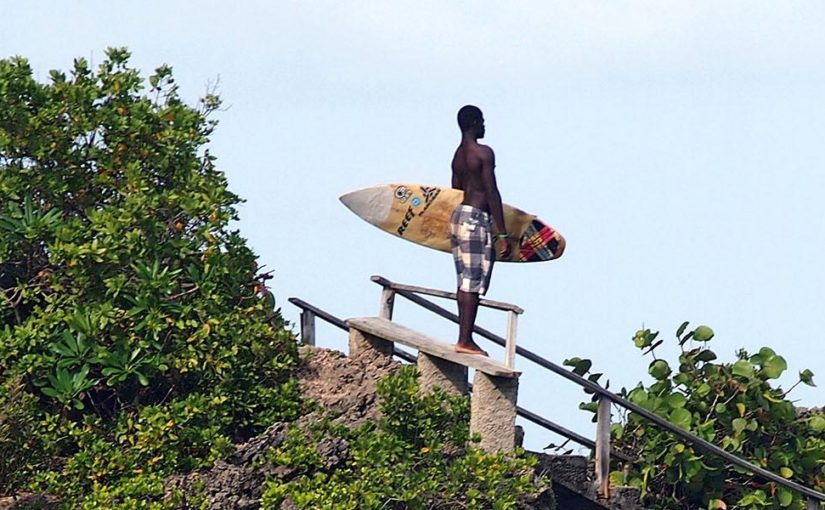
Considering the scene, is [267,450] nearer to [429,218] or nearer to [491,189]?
[429,218]

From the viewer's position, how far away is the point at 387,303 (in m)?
18.7

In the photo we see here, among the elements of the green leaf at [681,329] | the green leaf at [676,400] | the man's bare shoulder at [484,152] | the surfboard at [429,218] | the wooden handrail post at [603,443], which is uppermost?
the man's bare shoulder at [484,152]

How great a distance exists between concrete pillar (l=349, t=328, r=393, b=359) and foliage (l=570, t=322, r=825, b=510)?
1.90m

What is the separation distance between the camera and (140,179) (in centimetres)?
1748

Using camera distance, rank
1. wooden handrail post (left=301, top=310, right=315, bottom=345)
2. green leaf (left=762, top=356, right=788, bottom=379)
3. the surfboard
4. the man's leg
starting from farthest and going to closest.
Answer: wooden handrail post (left=301, top=310, right=315, bottom=345), green leaf (left=762, top=356, right=788, bottom=379), the surfboard, the man's leg

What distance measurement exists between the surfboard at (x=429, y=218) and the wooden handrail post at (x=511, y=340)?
117 centimetres

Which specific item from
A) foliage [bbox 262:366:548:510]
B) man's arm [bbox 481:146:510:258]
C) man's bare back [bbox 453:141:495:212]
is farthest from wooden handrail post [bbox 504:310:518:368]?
man's bare back [bbox 453:141:495:212]

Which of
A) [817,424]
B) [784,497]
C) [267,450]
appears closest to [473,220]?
[267,450]

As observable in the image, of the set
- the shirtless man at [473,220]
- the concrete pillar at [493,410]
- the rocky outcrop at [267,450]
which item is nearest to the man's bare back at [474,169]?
the shirtless man at [473,220]

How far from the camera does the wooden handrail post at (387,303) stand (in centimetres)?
1862

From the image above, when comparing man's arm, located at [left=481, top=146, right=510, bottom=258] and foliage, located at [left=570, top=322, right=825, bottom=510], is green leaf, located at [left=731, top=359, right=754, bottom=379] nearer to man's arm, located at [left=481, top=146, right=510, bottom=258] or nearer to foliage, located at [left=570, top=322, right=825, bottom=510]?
foliage, located at [left=570, top=322, right=825, bottom=510]

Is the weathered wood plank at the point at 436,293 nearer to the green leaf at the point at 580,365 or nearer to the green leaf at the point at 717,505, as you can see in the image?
the green leaf at the point at 580,365

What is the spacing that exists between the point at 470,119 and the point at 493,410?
8.82 feet

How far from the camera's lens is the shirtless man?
16812 millimetres
